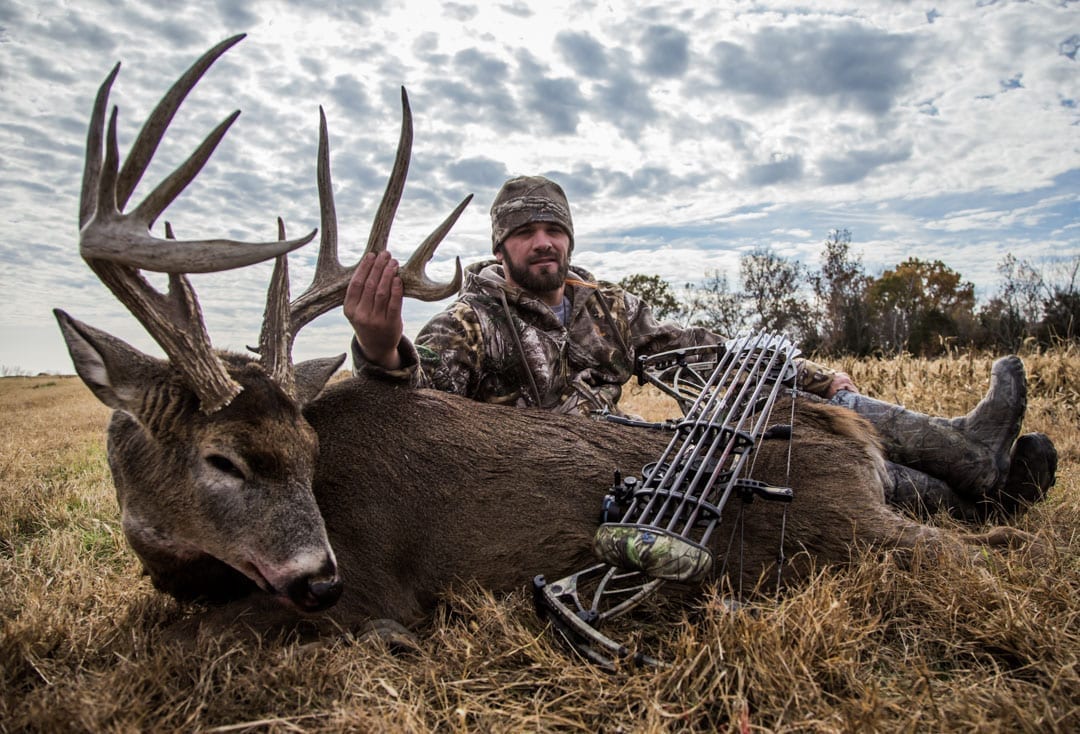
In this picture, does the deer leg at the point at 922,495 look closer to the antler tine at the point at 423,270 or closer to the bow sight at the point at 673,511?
the bow sight at the point at 673,511

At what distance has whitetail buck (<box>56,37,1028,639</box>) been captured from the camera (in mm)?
2500

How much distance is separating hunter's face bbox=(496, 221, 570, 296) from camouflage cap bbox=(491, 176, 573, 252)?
5cm

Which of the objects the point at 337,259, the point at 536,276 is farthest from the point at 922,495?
the point at 337,259

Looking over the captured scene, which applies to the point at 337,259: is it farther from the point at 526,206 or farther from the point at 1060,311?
the point at 1060,311

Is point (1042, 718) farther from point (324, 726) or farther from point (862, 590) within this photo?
point (324, 726)

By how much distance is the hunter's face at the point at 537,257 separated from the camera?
4887 mm

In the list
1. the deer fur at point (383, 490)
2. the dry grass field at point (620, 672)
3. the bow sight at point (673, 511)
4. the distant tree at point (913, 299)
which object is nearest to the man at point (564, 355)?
the deer fur at point (383, 490)

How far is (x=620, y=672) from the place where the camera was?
208 centimetres

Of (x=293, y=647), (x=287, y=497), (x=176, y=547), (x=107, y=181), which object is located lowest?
(x=293, y=647)

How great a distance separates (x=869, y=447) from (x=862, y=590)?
1029 millimetres

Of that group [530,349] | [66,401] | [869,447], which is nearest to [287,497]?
[530,349]

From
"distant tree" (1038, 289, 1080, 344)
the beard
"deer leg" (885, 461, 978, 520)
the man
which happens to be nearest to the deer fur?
"deer leg" (885, 461, 978, 520)

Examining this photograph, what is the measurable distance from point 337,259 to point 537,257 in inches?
70.7

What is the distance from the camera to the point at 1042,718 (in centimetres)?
170
